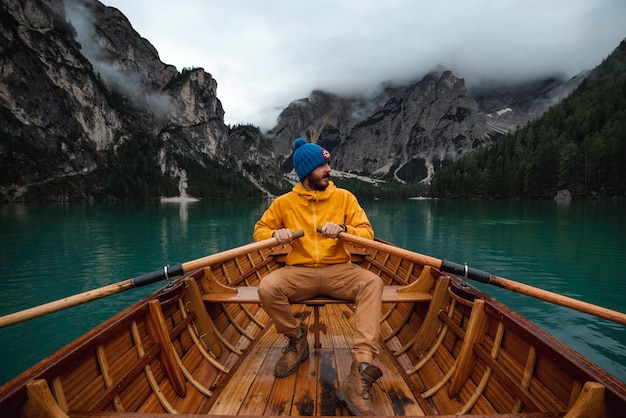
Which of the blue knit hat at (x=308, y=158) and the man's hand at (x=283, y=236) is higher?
the blue knit hat at (x=308, y=158)

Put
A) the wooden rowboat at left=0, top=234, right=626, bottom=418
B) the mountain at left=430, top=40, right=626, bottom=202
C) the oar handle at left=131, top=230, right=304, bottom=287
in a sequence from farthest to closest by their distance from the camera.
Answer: the mountain at left=430, top=40, right=626, bottom=202 < the oar handle at left=131, top=230, right=304, bottom=287 < the wooden rowboat at left=0, top=234, right=626, bottom=418

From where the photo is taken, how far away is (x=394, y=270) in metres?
6.71

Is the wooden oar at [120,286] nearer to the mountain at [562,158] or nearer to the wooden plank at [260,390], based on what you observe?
the wooden plank at [260,390]

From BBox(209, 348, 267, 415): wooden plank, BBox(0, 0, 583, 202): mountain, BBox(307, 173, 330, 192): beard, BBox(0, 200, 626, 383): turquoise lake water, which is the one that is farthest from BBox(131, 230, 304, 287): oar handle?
BBox(0, 0, 583, 202): mountain

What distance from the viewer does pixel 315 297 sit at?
4.04 metres

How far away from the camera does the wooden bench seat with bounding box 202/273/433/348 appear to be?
400cm

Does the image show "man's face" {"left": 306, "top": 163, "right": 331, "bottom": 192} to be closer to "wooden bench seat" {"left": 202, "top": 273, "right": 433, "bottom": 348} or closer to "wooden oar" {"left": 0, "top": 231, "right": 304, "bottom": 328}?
"wooden oar" {"left": 0, "top": 231, "right": 304, "bottom": 328}

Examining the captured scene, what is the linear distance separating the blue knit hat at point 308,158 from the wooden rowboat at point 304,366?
1.03 metres

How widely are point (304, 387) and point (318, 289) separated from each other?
45.3 inches

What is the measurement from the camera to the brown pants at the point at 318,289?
11.3 feet

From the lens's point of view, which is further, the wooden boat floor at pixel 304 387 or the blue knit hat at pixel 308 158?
the blue knit hat at pixel 308 158

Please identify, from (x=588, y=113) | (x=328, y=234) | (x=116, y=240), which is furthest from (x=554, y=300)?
(x=588, y=113)

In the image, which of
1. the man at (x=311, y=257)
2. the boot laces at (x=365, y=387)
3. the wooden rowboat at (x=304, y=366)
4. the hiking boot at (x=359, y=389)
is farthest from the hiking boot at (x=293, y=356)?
the boot laces at (x=365, y=387)

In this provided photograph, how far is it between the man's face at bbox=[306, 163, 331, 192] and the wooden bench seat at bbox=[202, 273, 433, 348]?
1447mm
